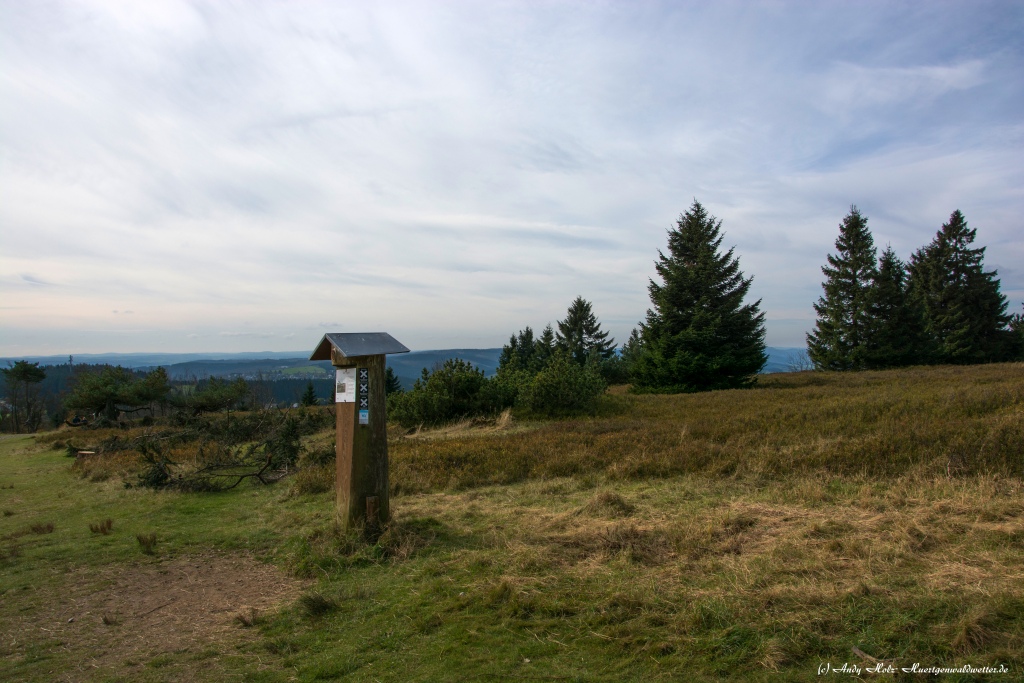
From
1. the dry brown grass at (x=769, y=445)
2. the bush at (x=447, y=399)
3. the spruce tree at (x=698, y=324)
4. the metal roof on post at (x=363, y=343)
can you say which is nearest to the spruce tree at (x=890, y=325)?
the spruce tree at (x=698, y=324)

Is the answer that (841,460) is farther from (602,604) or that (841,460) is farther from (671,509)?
(602,604)

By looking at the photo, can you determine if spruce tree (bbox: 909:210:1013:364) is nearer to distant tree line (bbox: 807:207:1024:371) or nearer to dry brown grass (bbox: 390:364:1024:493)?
distant tree line (bbox: 807:207:1024:371)

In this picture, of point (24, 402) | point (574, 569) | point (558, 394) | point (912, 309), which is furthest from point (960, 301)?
point (24, 402)

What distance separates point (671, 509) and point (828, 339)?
115 ft

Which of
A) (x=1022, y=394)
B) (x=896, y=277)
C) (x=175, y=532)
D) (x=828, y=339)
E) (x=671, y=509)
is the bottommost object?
(x=175, y=532)

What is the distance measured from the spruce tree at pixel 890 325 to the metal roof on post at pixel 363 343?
34179 mm

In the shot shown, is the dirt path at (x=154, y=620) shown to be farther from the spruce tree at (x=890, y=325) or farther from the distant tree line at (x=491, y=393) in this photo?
the spruce tree at (x=890, y=325)

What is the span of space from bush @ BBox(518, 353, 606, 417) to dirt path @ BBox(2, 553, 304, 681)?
1137 cm

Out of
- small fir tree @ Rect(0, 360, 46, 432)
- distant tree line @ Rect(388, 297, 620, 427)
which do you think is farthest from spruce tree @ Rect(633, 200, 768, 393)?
small fir tree @ Rect(0, 360, 46, 432)

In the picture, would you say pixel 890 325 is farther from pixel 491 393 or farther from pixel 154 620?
pixel 154 620

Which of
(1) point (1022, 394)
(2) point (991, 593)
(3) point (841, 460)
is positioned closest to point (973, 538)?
(2) point (991, 593)

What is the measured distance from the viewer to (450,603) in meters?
4.32

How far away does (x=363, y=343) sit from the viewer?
630 cm

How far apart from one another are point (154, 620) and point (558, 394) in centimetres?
1314
